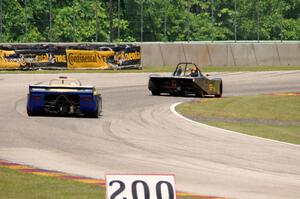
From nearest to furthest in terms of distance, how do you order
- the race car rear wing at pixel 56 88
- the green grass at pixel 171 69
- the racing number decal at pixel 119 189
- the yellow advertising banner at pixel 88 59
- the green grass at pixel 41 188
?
the racing number decal at pixel 119 189
the green grass at pixel 41 188
the race car rear wing at pixel 56 88
the green grass at pixel 171 69
the yellow advertising banner at pixel 88 59

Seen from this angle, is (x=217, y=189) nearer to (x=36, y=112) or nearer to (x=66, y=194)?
(x=66, y=194)

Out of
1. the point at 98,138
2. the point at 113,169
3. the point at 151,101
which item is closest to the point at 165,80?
the point at 151,101

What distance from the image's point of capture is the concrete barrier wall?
55156 mm

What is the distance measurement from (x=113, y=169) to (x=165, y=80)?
774 inches

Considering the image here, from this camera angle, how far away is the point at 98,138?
70.6 feet

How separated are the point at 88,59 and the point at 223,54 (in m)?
9.67

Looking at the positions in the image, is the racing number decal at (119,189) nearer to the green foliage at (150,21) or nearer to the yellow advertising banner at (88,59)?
the yellow advertising banner at (88,59)

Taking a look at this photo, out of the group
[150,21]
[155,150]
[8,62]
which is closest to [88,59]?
[8,62]

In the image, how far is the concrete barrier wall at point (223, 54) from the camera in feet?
181

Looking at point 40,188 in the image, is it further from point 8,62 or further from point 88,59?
point 88,59

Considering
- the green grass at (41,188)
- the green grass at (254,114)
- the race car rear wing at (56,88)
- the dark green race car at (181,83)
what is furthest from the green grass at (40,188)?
the dark green race car at (181,83)

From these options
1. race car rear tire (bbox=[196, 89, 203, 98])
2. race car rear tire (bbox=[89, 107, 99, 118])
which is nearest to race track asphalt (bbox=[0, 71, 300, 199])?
race car rear tire (bbox=[89, 107, 99, 118])

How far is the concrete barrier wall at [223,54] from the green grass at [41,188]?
131ft

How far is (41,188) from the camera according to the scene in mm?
13742
